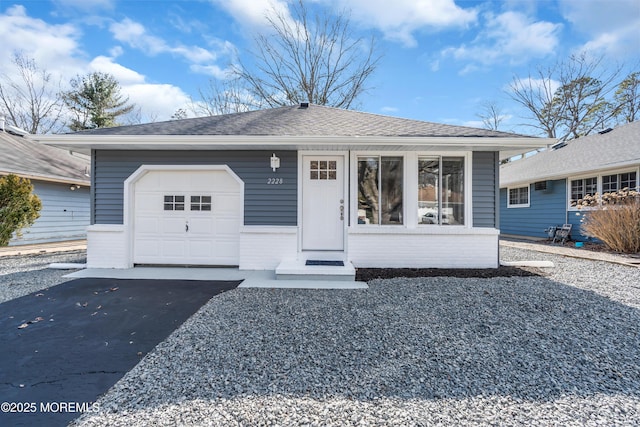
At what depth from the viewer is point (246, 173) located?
19.6 feet

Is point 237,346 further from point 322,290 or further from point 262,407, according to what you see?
point 322,290

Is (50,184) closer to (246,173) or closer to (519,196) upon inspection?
(246,173)

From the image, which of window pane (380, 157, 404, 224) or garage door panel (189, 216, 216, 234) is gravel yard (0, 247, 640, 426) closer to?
window pane (380, 157, 404, 224)

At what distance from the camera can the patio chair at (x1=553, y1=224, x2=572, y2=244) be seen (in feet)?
32.2

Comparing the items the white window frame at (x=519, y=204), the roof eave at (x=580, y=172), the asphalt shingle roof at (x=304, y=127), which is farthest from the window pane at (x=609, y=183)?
the asphalt shingle roof at (x=304, y=127)

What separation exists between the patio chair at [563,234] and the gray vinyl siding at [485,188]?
19.2 feet

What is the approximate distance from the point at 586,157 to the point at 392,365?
11.9 metres

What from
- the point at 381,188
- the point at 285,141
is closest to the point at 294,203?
the point at 285,141

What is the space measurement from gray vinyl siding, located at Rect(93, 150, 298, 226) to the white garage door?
0.88 feet

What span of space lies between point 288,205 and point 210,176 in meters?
1.74

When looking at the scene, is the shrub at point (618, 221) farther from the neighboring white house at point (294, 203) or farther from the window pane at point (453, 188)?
the window pane at point (453, 188)

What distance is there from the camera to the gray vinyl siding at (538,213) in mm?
10617

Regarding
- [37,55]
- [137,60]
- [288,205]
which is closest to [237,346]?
[288,205]

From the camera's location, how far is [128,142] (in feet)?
18.2
